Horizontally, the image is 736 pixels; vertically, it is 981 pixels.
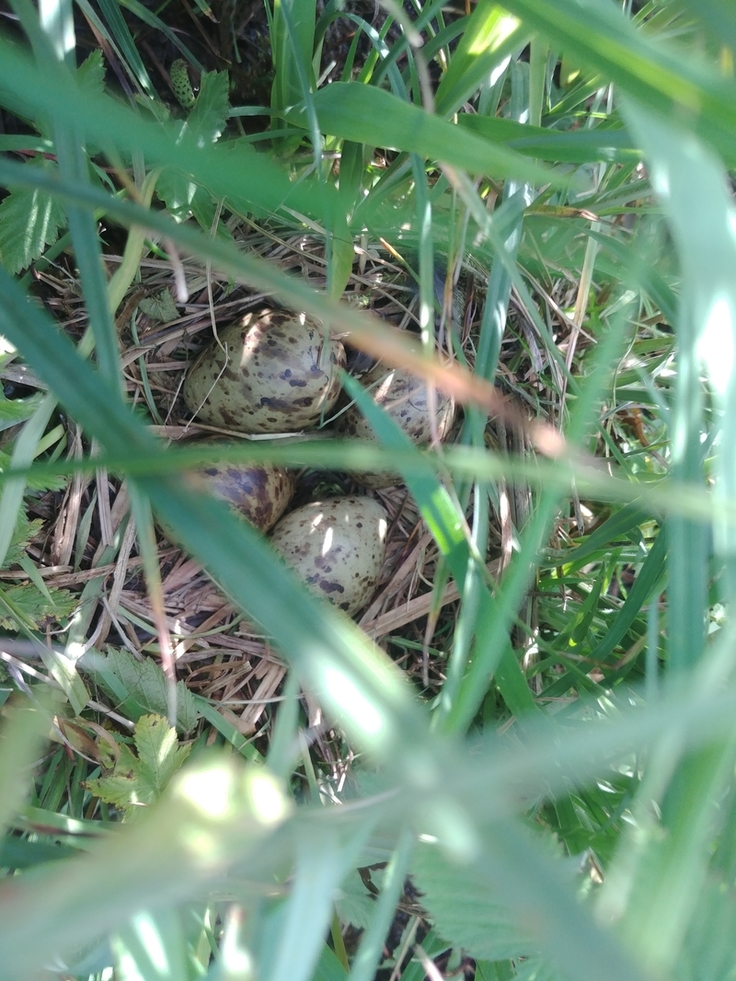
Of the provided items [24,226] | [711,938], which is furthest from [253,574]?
[24,226]

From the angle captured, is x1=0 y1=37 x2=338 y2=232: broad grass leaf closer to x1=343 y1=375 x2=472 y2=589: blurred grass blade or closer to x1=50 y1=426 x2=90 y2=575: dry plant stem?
x1=343 y1=375 x2=472 y2=589: blurred grass blade

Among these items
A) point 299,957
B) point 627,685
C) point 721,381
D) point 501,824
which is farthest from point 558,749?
point 627,685

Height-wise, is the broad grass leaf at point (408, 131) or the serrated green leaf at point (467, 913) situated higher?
the broad grass leaf at point (408, 131)

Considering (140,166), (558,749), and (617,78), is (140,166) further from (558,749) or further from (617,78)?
(558,749)

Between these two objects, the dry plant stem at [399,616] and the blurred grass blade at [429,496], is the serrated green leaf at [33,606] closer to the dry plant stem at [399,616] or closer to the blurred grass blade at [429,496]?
the dry plant stem at [399,616]

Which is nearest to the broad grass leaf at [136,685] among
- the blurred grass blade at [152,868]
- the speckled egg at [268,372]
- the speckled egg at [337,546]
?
the speckled egg at [337,546]

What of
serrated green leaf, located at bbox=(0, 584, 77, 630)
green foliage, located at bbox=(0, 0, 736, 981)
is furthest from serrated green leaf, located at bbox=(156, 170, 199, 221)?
serrated green leaf, located at bbox=(0, 584, 77, 630)

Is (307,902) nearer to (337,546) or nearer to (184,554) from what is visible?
(337,546)
